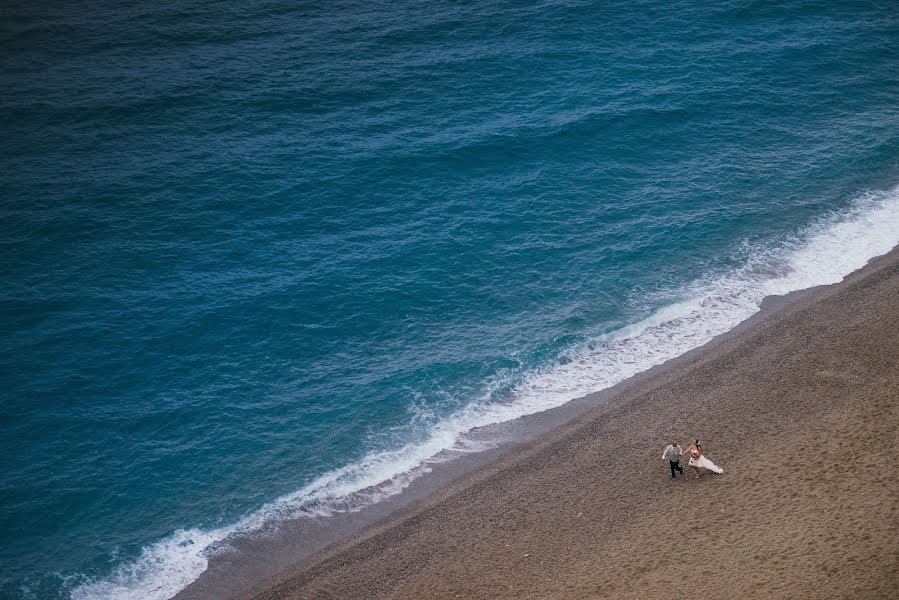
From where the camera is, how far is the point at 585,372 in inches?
1737

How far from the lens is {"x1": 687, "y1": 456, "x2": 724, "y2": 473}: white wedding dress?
33312 mm

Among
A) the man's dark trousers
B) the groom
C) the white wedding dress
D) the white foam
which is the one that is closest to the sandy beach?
the white wedding dress

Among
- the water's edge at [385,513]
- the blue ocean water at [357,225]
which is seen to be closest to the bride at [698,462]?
the water's edge at [385,513]

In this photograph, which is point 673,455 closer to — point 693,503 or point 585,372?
point 693,503

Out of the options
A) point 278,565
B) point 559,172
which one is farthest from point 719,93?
point 278,565

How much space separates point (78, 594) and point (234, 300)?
2029cm

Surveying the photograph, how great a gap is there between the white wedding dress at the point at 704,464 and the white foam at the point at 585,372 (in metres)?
9.70

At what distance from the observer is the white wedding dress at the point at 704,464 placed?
33.3 metres

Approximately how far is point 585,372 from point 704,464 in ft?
38.1

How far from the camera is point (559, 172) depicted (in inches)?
2388

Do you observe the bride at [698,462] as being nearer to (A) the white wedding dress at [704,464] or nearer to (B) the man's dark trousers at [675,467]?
(A) the white wedding dress at [704,464]

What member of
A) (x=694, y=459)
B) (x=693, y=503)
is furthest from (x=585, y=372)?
(x=693, y=503)

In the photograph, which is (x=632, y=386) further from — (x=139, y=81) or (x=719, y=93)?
(x=139, y=81)

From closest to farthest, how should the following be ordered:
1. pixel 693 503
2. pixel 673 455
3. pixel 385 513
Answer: pixel 693 503, pixel 673 455, pixel 385 513
